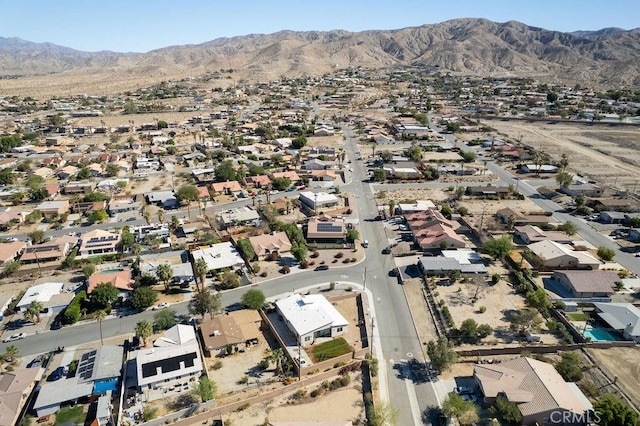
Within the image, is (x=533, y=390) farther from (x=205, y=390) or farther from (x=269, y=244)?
(x=269, y=244)

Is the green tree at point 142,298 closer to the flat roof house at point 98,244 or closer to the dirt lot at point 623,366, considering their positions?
the flat roof house at point 98,244

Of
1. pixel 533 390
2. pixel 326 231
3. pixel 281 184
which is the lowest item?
pixel 533 390

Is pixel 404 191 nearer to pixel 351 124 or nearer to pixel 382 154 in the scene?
pixel 382 154

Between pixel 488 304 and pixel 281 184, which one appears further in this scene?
pixel 281 184

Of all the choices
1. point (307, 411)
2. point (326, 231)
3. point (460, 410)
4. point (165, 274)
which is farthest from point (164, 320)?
point (460, 410)

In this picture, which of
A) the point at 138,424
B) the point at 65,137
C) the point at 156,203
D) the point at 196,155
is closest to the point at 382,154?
the point at 196,155

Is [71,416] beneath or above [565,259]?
beneath

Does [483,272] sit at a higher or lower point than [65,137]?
lower

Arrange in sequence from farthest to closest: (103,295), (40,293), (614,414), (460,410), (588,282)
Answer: (588,282) < (40,293) < (103,295) < (460,410) < (614,414)
